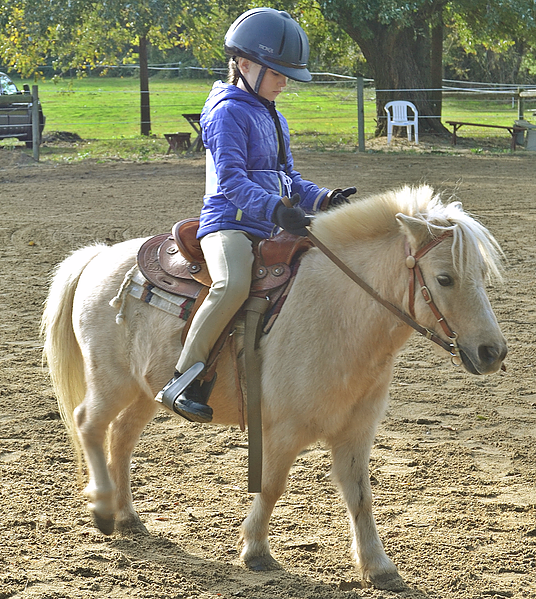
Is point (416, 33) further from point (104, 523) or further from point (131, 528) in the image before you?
point (104, 523)

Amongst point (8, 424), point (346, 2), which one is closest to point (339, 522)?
point (8, 424)

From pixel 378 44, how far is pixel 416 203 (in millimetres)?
18190

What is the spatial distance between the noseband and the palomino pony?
0.05 ft


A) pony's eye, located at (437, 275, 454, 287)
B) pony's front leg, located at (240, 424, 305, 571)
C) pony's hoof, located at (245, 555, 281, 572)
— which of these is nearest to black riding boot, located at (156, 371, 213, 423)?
pony's front leg, located at (240, 424, 305, 571)

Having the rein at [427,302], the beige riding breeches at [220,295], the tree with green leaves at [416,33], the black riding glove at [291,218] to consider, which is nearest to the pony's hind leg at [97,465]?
the beige riding breeches at [220,295]

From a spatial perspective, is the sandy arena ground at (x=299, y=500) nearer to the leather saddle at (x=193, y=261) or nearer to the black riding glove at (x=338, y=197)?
the leather saddle at (x=193, y=261)

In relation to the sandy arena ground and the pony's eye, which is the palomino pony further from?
the sandy arena ground

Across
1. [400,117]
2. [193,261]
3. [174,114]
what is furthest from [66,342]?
[174,114]

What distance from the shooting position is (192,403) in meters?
3.06

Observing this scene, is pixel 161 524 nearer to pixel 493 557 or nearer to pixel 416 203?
pixel 493 557

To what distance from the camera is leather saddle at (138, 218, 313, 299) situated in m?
3.15

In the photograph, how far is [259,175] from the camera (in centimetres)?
326

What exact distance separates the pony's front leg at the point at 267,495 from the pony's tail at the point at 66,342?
1.18 m

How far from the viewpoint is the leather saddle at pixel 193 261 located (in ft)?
10.3
